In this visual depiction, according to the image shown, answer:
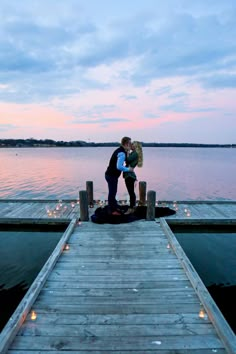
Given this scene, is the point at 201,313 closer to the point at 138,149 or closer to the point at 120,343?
the point at 120,343

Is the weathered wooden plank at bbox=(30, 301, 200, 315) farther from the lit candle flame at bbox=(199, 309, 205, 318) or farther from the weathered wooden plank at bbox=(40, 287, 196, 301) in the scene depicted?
the weathered wooden plank at bbox=(40, 287, 196, 301)

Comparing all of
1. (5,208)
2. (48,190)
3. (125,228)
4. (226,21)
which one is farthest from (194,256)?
(226,21)

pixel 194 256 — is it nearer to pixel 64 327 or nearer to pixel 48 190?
pixel 64 327

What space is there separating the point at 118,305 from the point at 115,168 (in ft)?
13.1

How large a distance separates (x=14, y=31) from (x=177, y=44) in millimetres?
13218

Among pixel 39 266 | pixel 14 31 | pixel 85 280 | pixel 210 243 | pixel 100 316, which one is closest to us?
pixel 100 316

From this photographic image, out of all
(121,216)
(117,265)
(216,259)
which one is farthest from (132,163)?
(216,259)

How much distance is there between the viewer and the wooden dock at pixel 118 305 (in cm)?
247

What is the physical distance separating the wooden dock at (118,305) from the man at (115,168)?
149cm

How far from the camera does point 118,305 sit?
3.14m

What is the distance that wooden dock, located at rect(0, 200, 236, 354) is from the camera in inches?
97.2

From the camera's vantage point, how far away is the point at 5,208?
8.62 metres

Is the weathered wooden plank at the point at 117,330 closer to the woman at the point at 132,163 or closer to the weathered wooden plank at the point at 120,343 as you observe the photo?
the weathered wooden plank at the point at 120,343

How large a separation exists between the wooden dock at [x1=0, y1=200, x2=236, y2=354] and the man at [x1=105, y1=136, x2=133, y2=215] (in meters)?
1.49
